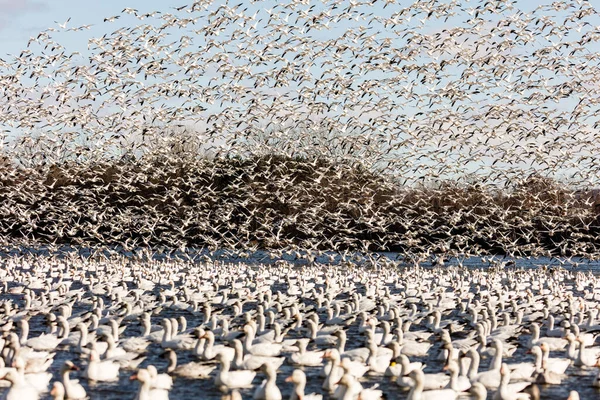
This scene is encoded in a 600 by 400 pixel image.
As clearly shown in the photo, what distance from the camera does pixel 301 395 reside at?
16.5 m

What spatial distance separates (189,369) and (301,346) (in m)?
2.46

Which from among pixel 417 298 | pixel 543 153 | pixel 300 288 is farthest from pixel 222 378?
pixel 543 153

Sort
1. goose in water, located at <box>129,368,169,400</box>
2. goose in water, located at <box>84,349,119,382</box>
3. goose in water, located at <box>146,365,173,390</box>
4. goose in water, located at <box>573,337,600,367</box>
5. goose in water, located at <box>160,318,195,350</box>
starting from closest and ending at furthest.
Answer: goose in water, located at <box>129,368,169,400</box> → goose in water, located at <box>146,365,173,390</box> → goose in water, located at <box>84,349,119,382</box> → goose in water, located at <box>573,337,600,367</box> → goose in water, located at <box>160,318,195,350</box>

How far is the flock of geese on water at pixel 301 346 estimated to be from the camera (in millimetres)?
17969

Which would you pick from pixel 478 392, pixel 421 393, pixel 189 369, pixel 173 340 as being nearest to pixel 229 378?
pixel 189 369

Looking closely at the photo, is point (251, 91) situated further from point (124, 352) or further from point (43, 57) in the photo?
point (124, 352)

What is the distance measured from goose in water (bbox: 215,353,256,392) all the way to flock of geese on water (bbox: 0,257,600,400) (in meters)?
0.02

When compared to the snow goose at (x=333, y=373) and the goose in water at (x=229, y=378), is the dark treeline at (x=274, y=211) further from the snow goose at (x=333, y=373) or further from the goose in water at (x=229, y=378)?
the snow goose at (x=333, y=373)

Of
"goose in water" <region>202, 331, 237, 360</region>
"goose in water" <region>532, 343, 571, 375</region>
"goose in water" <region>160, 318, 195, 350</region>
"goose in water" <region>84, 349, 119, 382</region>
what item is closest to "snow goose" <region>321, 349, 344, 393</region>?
"goose in water" <region>202, 331, 237, 360</region>

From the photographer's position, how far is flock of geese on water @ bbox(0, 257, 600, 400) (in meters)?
18.0

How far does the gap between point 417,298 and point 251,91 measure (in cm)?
978

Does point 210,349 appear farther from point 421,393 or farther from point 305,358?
point 421,393

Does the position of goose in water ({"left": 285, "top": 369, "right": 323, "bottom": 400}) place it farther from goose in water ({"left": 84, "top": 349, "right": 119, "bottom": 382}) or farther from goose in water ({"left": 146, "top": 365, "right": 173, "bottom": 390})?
goose in water ({"left": 84, "top": 349, "right": 119, "bottom": 382})

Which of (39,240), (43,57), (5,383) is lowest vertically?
(5,383)
